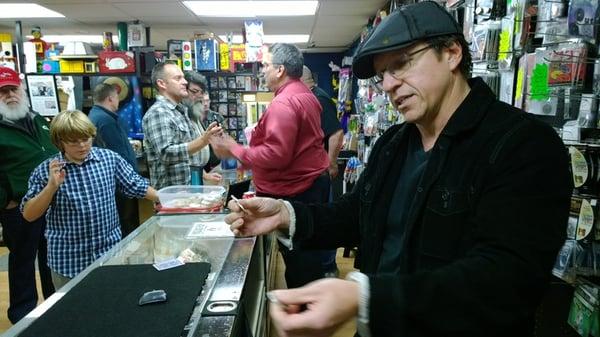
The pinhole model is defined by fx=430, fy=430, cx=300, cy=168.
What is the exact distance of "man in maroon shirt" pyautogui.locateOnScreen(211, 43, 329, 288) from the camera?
2.66m

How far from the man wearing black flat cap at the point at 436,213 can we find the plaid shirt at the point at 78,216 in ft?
4.09

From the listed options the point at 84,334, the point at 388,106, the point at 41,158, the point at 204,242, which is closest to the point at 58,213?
the point at 204,242

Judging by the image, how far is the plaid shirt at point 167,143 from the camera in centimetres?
305

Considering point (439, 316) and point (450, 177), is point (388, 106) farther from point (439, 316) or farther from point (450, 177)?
point (439, 316)

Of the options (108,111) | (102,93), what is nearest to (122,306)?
(108,111)

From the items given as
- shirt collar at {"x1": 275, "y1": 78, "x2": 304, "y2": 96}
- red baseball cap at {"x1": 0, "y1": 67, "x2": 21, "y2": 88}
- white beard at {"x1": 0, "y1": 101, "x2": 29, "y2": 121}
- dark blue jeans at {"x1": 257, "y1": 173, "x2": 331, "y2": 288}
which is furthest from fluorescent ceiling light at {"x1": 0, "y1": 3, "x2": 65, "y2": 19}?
dark blue jeans at {"x1": 257, "y1": 173, "x2": 331, "y2": 288}

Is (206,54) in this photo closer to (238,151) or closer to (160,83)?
(160,83)

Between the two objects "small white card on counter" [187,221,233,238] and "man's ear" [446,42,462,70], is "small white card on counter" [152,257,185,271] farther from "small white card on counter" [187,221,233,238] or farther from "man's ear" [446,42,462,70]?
"man's ear" [446,42,462,70]

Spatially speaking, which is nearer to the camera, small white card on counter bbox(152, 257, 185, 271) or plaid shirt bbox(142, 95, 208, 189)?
small white card on counter bbox(152, 257, 185, 271)

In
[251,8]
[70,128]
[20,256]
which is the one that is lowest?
[20,256]

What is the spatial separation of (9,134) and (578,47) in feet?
10.9

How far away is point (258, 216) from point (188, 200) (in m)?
1.14

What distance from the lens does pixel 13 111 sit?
3.01m

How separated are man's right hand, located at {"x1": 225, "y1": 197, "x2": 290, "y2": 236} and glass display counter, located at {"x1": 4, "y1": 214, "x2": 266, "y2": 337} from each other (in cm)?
20
